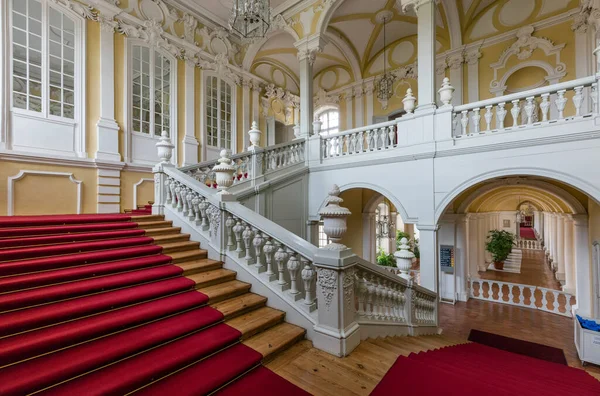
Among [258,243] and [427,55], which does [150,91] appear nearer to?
[258,243]

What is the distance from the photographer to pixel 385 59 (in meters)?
9.81

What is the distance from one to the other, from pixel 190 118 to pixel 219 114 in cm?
113

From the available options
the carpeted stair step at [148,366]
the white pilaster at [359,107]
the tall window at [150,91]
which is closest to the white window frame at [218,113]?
the tall window at [150,91]

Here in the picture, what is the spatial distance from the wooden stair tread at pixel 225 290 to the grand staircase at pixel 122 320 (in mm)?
11

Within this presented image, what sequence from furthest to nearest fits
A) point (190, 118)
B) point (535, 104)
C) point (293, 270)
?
point (190, 118) → point (535, 104) → point (293, 270)

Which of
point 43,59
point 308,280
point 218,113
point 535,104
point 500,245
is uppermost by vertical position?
point 43,59

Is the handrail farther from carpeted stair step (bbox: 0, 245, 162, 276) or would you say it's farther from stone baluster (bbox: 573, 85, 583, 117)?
carpeted stair step (bbox: 0, 245, 162, 276)

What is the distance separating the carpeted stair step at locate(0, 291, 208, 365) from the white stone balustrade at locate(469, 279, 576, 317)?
9.35 meters

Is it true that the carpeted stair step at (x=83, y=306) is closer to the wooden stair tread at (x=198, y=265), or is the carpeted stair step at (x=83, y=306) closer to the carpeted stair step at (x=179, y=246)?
the wooden stair tread at (x=198, y=265)

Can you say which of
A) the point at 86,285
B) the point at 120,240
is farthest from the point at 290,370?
the point at 120,240

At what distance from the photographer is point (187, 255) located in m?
3.53

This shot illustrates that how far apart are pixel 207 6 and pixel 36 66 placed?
15.2ft

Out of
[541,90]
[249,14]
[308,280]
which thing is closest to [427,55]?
[541,90]

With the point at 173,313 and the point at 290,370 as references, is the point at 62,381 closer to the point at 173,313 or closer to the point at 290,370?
the point at 173,313
